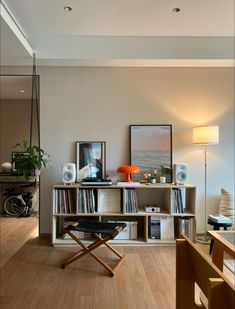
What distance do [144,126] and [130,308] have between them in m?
2.46

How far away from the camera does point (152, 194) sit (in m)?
4.05

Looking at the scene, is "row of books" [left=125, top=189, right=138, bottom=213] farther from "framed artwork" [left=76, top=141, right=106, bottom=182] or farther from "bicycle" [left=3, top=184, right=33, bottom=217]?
"bicycle" [left=3, top=184, right=33, bottom=217]

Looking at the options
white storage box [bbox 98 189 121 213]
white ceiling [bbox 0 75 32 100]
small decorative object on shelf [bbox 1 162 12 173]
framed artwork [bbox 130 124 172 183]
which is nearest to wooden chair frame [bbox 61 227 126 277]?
white storage box [bbox 98 189 121 213]

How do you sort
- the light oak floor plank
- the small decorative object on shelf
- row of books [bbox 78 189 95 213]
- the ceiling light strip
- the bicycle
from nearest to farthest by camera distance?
the light oak floor plank, the ceiling light strip, row of books [bbox 78 189 95 213], the bicycle, the small decorative object on shelf

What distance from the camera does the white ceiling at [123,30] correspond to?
2.88 meters

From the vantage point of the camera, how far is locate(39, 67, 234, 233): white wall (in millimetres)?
4012

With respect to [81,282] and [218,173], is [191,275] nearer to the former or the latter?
[81,282]

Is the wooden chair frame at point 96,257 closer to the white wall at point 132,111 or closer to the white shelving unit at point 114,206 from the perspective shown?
the white shelving unit at point 114,206

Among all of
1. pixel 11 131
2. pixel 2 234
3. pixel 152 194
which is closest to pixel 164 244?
pixel 152 194

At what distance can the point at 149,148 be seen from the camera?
4016mm

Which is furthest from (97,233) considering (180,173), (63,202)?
(180,173)

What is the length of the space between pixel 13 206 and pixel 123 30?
4114 mm

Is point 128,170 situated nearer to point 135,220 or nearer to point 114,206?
point 114,206

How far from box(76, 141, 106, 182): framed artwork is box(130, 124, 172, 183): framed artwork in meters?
0.45
